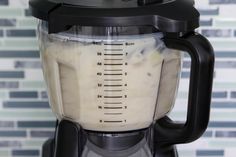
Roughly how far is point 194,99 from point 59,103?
216 mm

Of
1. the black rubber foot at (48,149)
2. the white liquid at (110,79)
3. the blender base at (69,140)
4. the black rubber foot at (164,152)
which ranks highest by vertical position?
the white liquid at (110,79)

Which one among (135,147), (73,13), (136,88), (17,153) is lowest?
(17,153)

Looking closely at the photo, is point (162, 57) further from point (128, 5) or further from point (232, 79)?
point (232, 79)

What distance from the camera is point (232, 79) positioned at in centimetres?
106

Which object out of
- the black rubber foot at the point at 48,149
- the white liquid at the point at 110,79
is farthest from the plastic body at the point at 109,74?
the black rubber foot at the point at 48,149

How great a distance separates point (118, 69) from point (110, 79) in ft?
0.06

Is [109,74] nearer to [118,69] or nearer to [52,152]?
[118,69]

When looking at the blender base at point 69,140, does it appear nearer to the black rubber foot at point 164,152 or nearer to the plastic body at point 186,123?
the plastic body at point 186,123

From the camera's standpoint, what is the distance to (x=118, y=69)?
702 mm

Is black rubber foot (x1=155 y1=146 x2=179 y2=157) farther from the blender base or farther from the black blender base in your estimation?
the blender base

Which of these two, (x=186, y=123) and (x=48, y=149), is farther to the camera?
(x=48, y=149)

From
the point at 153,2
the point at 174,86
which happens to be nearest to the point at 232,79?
the point at 174,86

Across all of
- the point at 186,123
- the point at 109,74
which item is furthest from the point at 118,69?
the point at 186,123

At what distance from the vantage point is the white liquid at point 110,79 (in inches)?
27.5
